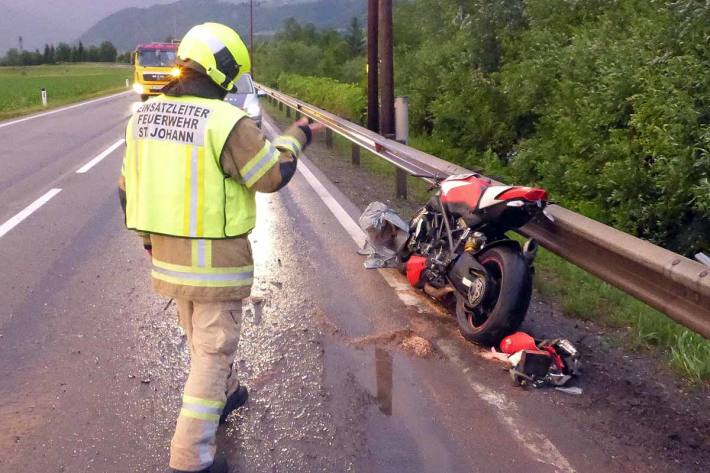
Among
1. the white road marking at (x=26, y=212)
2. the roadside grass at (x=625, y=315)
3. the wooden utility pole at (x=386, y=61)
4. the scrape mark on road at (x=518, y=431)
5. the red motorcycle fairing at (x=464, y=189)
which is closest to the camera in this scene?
the scrape mark on road at (x=518, y=431)

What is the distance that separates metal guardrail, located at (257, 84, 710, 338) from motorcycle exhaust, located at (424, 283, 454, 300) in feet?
2.48

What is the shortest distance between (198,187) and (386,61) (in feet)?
46.6

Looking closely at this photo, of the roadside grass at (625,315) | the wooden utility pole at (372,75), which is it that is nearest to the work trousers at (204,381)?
the roadside grass at (625,315)

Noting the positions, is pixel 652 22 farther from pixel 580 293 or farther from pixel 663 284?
pixel 663 284

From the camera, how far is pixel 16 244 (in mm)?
8047

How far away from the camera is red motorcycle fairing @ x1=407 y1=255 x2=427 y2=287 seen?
20.0ft

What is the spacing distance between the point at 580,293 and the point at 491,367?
167cm

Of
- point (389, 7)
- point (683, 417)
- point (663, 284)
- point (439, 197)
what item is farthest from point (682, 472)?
point (389, 7)

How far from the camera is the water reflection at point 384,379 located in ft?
14.1

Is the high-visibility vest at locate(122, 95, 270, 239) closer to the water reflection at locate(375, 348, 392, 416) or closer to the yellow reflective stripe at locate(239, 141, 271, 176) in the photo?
the yellow reflective stripe at locate(239, 141, 271, 176)

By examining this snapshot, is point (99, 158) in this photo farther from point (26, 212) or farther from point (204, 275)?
point (204, 275)

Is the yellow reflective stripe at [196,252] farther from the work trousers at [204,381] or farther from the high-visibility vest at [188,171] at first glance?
the work trousers at [204,381]

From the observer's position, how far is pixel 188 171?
326cm

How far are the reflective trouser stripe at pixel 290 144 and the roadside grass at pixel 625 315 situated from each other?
2.62m
